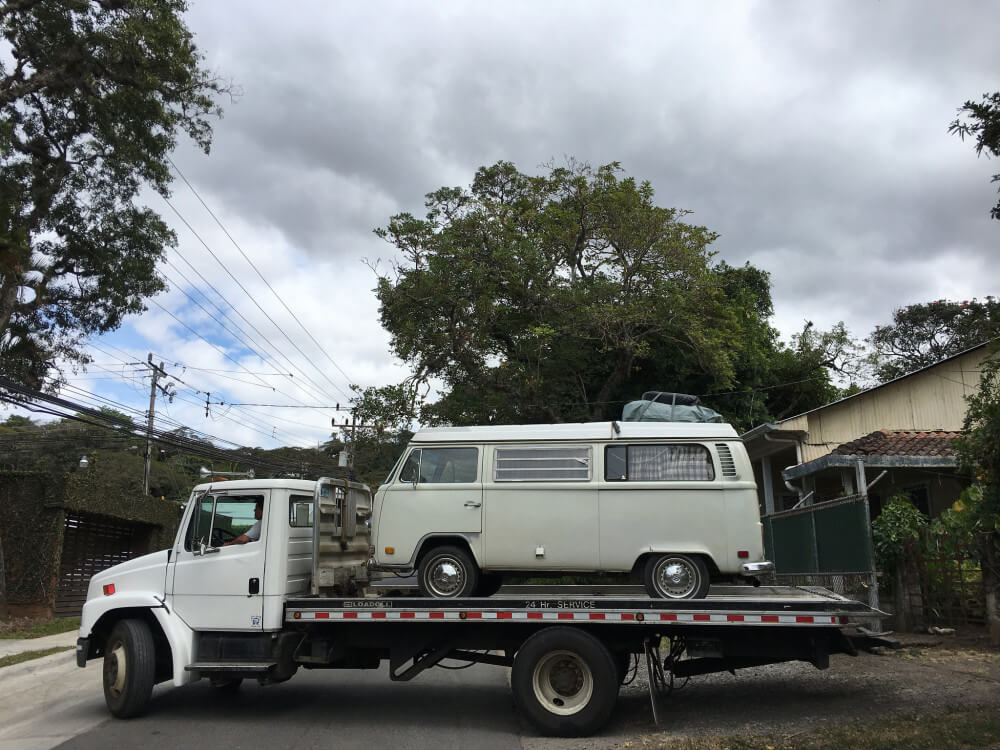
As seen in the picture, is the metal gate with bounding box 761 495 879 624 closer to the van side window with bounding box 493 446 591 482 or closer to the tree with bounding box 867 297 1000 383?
the van side window with bounding box 493 446 591 482

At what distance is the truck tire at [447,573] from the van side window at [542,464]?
37.0 inches

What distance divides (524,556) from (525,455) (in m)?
1.09

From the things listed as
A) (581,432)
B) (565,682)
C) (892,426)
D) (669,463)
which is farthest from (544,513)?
(892,426)

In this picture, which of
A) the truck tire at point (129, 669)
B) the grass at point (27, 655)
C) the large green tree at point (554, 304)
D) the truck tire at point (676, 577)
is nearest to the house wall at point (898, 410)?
the large green tree at point (554, 304)

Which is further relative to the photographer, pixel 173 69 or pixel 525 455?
pixel 173 69

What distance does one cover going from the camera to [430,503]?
821 cm

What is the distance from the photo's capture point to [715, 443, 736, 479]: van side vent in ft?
25.8

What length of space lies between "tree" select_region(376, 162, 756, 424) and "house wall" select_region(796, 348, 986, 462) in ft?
11.9

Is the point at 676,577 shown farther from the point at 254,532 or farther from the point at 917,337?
the point at 917,337

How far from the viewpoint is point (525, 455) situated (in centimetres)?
830

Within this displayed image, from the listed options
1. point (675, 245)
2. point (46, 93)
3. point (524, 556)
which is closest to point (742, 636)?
point (524, 556)

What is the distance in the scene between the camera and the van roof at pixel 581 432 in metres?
8.12

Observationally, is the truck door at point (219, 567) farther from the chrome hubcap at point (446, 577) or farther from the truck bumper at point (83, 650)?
the chrome hubcap at point (446, 577)

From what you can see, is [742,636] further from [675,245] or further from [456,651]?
[675,245]
